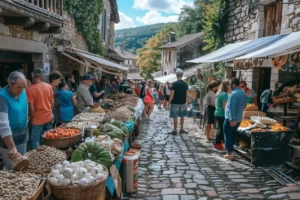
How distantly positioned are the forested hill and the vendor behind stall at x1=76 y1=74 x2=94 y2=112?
371ft

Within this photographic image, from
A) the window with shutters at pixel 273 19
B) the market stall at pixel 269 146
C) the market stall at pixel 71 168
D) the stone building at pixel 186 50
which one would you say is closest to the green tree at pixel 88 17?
the window with shutters at pixel 273 19

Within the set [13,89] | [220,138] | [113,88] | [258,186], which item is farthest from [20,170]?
[113,88]

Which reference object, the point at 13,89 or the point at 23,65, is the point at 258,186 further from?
the point at 23,65

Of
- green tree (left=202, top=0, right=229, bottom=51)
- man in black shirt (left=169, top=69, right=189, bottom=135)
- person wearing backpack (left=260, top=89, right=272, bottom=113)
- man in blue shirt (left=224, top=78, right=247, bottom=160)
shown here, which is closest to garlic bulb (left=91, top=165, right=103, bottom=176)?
man in blue shirt (left=224, top=78, right=247, bottom=160)

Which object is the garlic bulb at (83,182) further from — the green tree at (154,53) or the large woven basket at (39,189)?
the green tree at (154,53)

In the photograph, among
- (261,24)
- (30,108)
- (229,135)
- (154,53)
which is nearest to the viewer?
(30,108)

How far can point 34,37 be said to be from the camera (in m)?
8.04

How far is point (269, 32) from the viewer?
30.8ft

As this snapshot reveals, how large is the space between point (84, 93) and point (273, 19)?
6.37m

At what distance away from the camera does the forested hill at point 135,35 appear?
121325mm

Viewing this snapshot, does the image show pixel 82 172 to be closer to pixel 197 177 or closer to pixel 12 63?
pixel 197 177

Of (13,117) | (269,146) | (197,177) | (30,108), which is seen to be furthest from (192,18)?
(13,117)

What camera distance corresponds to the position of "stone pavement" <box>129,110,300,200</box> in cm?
479

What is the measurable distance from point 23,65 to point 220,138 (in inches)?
230
